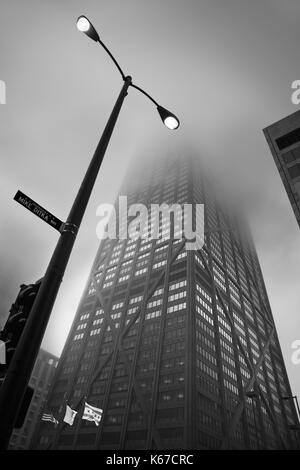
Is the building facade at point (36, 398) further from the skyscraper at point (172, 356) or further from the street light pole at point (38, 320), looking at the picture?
the street light pole at point (38, 320)

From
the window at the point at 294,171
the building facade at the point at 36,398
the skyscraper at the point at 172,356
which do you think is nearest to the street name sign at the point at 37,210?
the window at the point at 294,171

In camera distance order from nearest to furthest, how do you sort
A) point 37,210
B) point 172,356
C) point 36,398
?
point 37,210
point 172,356
point 36,398

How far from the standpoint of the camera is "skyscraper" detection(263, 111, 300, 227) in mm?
30266

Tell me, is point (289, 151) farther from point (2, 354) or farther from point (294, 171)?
point (2, 354)

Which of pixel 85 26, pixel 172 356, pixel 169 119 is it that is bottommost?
pixel 169 119

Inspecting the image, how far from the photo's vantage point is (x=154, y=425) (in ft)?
269

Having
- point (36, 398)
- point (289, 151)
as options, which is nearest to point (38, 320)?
point (289, 151)

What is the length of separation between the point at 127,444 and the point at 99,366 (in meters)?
28.1

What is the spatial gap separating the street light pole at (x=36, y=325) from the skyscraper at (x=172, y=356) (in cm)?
6218

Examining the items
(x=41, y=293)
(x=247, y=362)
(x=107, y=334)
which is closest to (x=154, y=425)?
(x=107, y=334)

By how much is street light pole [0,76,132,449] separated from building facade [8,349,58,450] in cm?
12684

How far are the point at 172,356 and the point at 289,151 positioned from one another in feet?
252

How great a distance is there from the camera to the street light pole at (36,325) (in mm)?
3146

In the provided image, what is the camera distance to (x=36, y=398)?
414 feet
